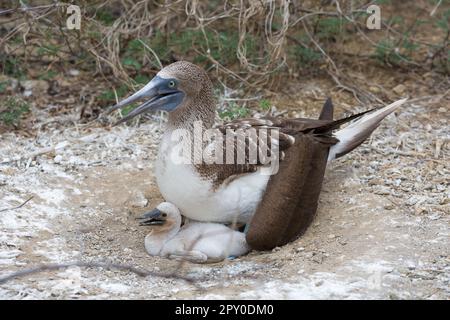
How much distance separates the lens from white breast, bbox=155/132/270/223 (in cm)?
512

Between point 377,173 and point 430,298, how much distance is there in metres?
1.72

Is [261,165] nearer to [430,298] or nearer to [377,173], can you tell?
[377,173]

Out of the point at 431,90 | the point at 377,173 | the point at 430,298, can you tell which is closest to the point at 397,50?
the point at 431,90

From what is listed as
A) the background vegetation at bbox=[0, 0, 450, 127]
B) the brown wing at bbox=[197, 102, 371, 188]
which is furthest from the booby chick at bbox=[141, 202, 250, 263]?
the background vegetation at bbox=[0, 0, 450, 127]

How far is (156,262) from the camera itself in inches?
202

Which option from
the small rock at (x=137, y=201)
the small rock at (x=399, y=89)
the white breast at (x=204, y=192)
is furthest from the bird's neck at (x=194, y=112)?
the small rock at (x=399, y=89)

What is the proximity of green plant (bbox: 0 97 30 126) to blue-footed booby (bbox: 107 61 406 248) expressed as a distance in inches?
62.6

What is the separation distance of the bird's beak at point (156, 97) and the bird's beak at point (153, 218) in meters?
0.65

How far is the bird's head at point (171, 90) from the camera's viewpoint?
5.19m

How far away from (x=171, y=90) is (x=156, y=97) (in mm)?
111

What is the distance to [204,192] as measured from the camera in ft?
16.9
